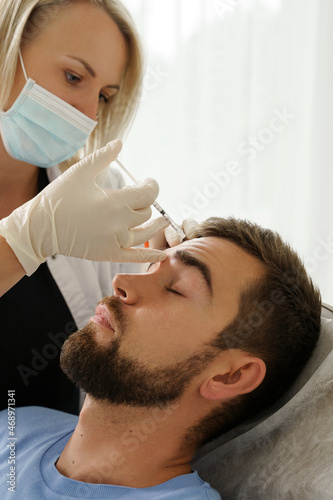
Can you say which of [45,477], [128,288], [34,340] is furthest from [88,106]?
[45,477]

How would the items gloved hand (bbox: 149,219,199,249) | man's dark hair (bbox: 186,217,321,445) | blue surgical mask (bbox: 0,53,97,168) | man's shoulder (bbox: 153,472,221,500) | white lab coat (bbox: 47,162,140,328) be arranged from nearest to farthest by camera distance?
man's shoulder (bbox: 153,472,221,500), man's dark hair (bbox: 186,217,321,445), gloved hand (bbox: 149,219,199,249), blue surgical mask (bbox: 0,53,97,168), white lab coat (bbox: 47,162,140,328)

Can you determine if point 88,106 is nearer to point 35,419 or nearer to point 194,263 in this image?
point 194,263

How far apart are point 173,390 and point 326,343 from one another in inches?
16.4

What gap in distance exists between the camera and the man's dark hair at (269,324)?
1.31m

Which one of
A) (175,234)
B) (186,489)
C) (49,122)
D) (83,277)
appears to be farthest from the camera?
(83,277)

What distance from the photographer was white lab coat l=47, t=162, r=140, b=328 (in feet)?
5.74

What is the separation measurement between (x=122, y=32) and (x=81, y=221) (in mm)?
798

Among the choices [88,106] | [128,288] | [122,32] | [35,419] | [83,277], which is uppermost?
[122,32]

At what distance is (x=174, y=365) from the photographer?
1.27 metres

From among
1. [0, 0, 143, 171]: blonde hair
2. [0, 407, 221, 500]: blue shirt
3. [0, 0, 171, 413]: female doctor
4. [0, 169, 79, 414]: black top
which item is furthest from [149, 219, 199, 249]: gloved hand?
[0, 407, 221, 500]: blue shirt

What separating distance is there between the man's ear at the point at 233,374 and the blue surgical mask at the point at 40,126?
866 mm

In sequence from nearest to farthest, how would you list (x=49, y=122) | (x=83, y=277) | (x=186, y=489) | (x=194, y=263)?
(x=186, y=489) → (x=194, y=263) → (x=49, y=122) → (x=83, y=277)

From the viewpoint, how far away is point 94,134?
1.91 metres

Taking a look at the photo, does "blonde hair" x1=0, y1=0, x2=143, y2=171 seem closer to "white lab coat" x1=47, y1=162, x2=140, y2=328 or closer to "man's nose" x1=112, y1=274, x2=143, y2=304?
"white lab coat" x1=47, y1=162, x2=140, y2=328
